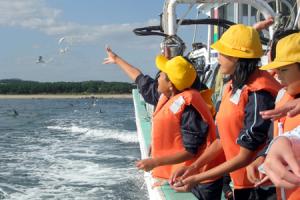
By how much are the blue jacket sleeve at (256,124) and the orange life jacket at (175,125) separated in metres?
0.63

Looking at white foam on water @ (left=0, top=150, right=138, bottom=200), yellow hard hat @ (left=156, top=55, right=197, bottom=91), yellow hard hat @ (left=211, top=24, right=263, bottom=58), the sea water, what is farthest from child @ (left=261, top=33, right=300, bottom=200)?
white foam on water @ (left=0, top=150, right=138, bottom=200)

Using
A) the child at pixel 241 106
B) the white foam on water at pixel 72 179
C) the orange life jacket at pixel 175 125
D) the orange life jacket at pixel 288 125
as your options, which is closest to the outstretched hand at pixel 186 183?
the child at pixel 241 106

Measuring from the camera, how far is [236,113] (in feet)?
10.5

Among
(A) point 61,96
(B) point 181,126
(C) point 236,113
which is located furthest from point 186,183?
(A) point 61,96

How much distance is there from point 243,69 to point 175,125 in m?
0.83

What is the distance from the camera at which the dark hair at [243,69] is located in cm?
320

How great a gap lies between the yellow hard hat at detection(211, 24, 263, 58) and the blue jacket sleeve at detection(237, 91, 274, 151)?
0.87 feet

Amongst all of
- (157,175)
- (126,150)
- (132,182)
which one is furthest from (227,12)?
(157,175)

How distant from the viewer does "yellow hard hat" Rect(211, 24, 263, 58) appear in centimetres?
320

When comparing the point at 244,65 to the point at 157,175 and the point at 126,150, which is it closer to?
the point at 157,175

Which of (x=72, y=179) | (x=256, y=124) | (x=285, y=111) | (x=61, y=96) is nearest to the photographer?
(x=285, y=111)

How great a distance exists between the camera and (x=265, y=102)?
3064 mm

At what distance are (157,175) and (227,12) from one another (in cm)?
1039

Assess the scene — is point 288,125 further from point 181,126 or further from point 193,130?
point 181,126
